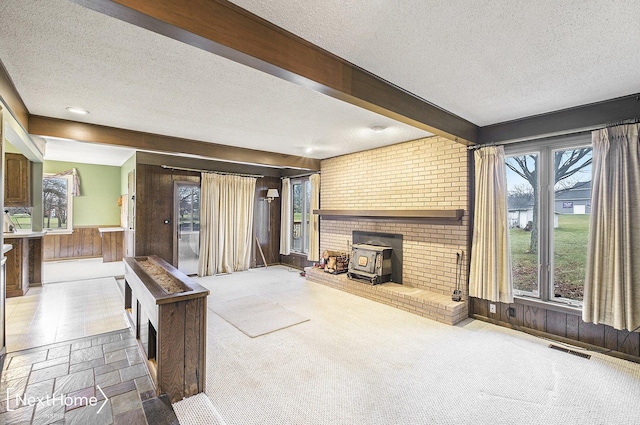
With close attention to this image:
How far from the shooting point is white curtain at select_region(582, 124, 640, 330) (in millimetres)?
2730

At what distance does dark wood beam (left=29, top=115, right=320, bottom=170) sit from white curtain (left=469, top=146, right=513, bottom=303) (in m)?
3.41

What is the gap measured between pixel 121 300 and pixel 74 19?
3973 millimetres

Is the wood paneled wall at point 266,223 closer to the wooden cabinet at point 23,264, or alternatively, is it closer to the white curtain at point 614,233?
the wooden cabinet at point 23,264

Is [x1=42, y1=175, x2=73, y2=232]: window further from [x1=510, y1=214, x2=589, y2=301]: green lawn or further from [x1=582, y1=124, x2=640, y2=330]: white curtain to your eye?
[x1=582, y1=124, x2=640, y2=330]: white curtain

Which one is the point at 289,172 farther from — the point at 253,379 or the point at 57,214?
the point at 57,214

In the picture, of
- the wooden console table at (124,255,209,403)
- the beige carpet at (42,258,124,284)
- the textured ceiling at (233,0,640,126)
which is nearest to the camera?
the textured ceiling at (233,0,640,126)

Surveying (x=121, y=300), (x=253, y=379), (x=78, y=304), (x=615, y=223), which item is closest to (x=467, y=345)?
(x=615, y=223)

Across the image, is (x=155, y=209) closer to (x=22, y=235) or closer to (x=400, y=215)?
(x=22, y=235)

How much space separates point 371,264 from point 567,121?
2.99 m

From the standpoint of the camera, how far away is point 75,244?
7.61 metres

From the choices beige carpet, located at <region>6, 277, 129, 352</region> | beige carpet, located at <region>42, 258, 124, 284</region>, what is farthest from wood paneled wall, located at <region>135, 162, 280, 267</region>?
beige carpet, located at <region>42, 258, 124, 284</region>

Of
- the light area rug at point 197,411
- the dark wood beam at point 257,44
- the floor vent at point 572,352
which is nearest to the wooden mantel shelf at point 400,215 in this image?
the floor vent at point 572,352

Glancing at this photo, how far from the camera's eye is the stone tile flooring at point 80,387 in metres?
1.94

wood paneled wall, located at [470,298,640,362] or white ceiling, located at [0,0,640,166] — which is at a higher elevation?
white ceiling, located at [0,0,640,166]
